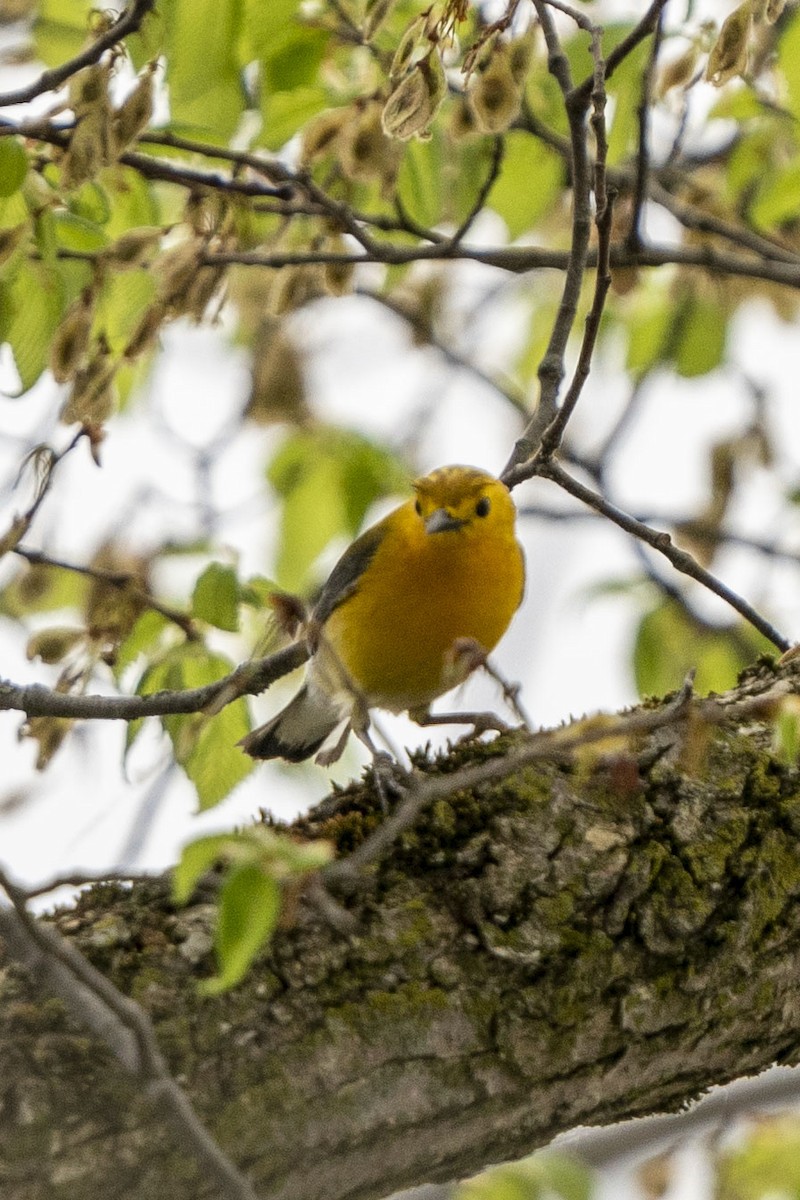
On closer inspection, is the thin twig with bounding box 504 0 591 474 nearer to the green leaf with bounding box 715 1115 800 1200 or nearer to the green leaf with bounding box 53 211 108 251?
the green leaf with bounding box 53 211 108 251

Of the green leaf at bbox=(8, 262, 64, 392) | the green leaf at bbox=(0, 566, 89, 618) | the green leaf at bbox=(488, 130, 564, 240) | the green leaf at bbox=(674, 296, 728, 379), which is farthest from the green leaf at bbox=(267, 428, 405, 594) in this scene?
the green leaf at bbox=(8, 262, 64, 392)

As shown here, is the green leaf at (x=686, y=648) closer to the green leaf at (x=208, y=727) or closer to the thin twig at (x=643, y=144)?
the thin twig at (x=643, y=144)

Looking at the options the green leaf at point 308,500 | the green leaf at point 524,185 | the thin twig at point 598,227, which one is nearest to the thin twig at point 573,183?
the thin twig at point 598,227

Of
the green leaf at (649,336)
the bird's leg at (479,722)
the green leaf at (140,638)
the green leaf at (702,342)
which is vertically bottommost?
the bird's leg at (479,722)

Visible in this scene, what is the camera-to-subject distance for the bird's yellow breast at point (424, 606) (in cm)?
489

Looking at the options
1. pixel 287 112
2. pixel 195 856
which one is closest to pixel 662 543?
pixel 287 112

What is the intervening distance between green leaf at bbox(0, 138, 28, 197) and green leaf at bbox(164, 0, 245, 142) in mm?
799

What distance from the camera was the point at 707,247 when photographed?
5137 mm

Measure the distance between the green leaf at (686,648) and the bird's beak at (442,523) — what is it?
2.17 metres

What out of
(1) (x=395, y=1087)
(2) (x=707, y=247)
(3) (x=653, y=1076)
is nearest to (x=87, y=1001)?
(1) (x=395, y=1087)

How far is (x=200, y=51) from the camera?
3809 mm

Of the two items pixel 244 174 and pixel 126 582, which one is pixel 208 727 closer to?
pixel 126 582

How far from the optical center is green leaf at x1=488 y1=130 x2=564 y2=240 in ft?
15.8

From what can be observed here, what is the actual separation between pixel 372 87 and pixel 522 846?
255 cm
